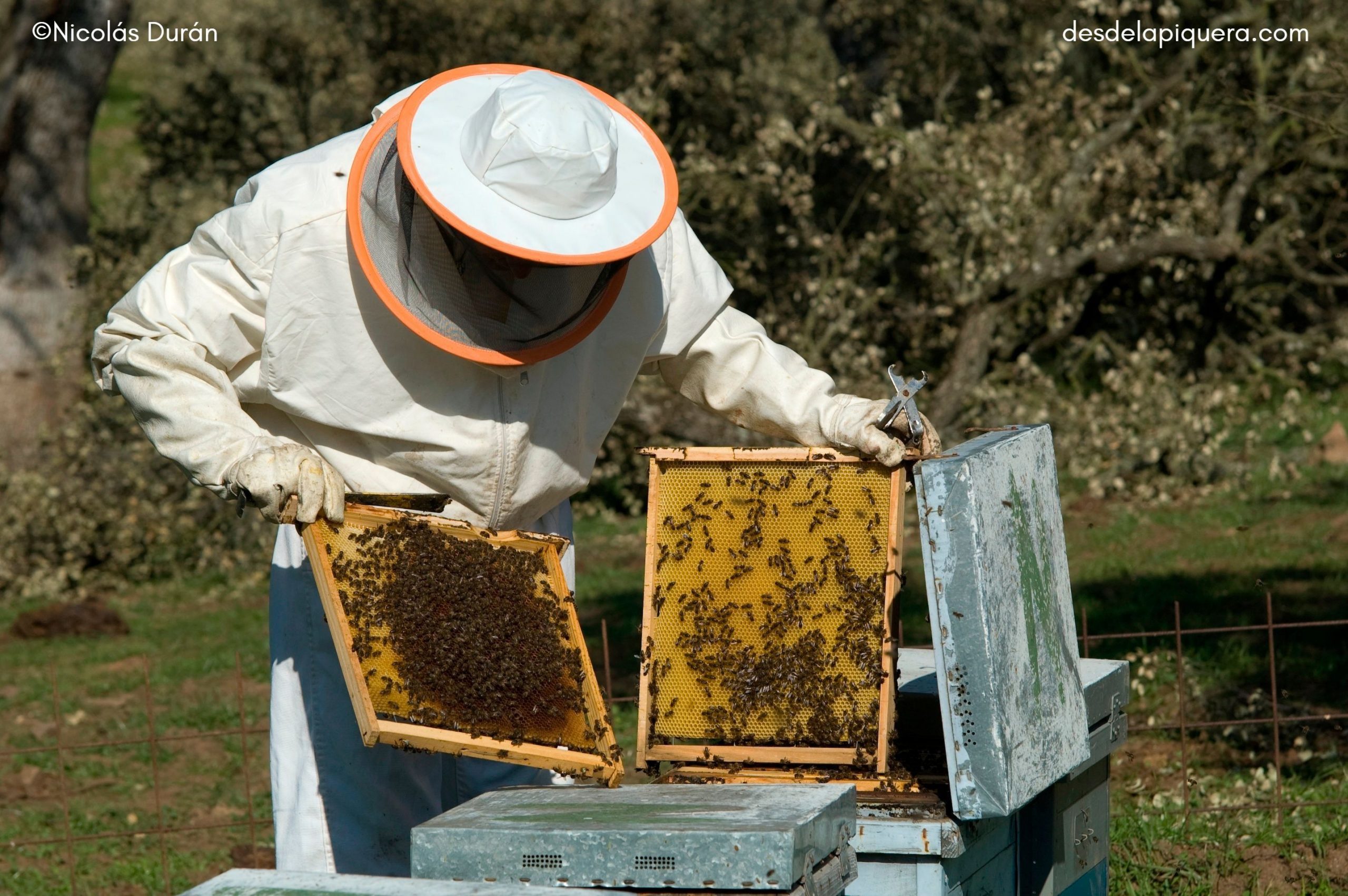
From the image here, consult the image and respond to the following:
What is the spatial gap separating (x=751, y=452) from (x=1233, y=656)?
3.45 meters

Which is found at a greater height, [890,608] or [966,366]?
[966,366]

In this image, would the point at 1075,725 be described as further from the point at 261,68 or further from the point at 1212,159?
the point at 261,68

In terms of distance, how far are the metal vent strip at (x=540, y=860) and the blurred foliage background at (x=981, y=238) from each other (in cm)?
686

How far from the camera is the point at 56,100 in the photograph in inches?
374

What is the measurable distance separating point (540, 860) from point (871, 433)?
3.97ft

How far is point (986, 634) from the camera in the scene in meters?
2.47

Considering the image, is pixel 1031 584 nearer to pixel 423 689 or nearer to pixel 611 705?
pixel 423 689

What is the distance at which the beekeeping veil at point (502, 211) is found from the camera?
2764 mm

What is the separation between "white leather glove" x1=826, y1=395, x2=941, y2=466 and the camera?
9.87 feet

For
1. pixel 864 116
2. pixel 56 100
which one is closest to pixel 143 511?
pixel 56 100

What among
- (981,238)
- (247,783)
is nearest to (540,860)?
(247,783)

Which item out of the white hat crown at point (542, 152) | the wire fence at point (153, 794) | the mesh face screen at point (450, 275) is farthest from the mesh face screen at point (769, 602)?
the wire fence at point (153, 794)

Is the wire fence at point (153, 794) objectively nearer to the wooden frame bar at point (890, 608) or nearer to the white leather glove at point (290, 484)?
the white leather glove at point (290, 484)

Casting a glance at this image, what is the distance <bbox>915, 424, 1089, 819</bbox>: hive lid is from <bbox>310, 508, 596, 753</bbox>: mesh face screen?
709mm
